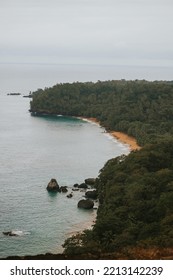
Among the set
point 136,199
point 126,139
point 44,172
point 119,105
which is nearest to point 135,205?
point 136,199

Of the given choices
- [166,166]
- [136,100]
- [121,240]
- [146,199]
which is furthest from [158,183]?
[136,100]

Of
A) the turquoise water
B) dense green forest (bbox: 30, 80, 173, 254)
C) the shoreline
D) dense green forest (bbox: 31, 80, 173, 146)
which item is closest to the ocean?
the turquoise water

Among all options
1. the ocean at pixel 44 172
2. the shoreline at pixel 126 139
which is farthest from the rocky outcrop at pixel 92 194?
the shoreline at pixel 126 139

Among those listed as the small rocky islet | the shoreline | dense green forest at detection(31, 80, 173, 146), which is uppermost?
dense green forest at detection(31, 80, 173, 146)

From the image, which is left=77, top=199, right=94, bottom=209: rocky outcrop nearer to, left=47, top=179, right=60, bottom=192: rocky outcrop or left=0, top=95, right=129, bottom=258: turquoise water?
left=0, top=95, right=129, bottom=258: turquoise water

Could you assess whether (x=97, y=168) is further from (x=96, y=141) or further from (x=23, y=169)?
(x=96, y=141)
